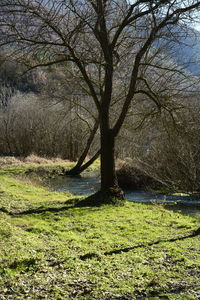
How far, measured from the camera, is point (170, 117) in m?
14.0

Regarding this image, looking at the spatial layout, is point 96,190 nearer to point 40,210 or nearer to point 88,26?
point 40,210

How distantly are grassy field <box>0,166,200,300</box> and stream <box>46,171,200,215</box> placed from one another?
3313 mm

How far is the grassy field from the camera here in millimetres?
5395

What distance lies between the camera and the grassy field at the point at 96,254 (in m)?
5.39

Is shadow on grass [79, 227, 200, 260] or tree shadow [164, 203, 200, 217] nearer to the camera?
shadow on grass [79, 227, 200, 260]

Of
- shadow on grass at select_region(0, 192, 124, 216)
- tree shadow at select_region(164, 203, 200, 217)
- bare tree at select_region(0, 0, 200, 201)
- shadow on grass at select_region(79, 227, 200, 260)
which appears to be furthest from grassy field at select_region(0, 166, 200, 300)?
bare tree at select_region(0, 0, 200, 201)

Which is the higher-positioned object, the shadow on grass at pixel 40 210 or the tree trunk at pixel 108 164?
the tree trunk at pixel 108 164

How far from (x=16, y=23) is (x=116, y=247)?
7.57 meters

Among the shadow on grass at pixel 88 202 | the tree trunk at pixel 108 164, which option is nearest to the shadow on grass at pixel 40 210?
the shadow on grass at pixel 88 202

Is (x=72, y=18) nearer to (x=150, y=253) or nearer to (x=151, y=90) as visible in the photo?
(x=151, y=90)

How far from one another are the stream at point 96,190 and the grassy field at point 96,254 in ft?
10.9

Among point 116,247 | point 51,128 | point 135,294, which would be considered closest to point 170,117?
point 116,247

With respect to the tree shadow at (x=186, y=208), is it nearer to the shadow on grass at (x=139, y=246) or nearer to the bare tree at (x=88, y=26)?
the bare tree at (x=88, y=26)

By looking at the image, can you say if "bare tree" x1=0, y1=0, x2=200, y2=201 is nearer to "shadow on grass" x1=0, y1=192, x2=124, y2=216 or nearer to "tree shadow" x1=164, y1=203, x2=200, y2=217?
"shadow on grass" x1=0, y1=192, x2=124, y2=216
